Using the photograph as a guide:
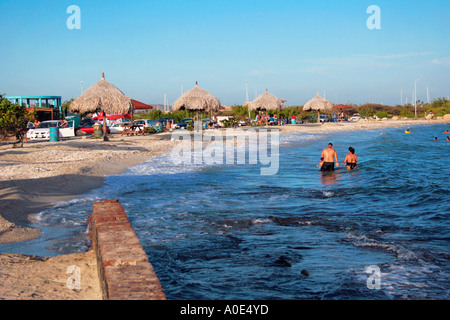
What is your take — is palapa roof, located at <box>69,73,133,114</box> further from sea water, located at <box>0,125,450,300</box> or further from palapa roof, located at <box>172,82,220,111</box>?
sea water, located at <box>0,125,450,300</box>

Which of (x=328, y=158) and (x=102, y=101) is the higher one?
(x=102, y=101)

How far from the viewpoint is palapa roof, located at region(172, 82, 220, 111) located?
32.0 meters

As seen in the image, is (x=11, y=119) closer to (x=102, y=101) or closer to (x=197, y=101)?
(x=102, y=101)

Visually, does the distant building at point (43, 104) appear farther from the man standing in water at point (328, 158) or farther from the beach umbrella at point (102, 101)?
the man standing in water at point (328, 158)

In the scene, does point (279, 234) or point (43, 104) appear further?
point (43, 104)

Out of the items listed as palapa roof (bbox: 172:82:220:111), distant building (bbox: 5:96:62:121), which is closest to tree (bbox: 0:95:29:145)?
distant building (bbox: 5:96:62:121)

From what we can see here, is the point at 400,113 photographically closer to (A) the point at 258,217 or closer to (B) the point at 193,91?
(B) the point at 193,91

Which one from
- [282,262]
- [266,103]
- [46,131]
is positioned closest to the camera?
[282,262]

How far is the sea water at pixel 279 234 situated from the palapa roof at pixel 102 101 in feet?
38.5

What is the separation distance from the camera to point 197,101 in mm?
31953

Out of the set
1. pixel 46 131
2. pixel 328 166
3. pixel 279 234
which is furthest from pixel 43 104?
pixel 279 234

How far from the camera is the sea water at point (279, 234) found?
4754mm

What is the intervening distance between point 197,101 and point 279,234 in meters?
25.8
